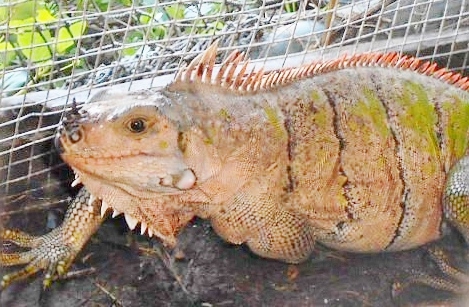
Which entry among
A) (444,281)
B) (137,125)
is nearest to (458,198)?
(444,281)

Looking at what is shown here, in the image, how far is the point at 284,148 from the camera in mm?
2955

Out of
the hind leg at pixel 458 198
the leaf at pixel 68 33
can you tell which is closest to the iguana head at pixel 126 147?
the leaf at pixel 68 33

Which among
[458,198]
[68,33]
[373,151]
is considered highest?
[68,33]

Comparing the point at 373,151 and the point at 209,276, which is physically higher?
the point at 373,151

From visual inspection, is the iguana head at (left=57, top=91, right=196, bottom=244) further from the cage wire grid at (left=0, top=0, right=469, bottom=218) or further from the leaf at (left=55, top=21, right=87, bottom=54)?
the leaf at (left=55, top=21, right=87, bottom=54)

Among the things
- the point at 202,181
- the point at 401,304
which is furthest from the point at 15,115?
the point at 401,304

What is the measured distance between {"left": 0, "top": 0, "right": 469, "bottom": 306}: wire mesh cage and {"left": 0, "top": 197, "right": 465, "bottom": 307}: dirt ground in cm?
25

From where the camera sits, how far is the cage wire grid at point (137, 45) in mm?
3340

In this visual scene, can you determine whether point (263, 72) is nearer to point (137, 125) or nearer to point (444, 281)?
point (137, 125)

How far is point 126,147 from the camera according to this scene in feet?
8.66

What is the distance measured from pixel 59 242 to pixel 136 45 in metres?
0.80

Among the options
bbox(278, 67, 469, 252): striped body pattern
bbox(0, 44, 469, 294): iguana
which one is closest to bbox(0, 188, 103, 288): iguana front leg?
bbox(0, 44, 469, 294): iguana

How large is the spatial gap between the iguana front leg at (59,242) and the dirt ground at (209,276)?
5 centimetres

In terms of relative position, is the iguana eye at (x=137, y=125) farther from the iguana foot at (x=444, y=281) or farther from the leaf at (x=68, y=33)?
the iguana foot at (x=444, y=281)
